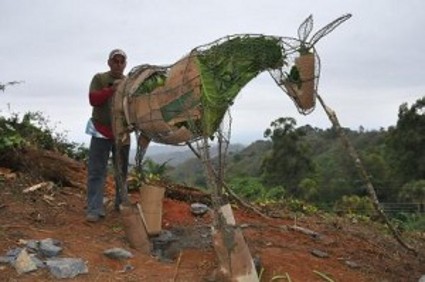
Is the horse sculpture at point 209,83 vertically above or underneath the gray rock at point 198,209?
above

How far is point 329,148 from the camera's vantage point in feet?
123

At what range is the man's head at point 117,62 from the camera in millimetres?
A: 5961

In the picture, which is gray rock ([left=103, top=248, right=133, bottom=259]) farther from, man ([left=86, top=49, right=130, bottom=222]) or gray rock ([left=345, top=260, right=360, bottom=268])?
gray rock ([left=345, top=260, right=360, bottom=268])

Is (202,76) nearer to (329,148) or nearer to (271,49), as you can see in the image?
(271,49)

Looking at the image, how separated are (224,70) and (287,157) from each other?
19.7m

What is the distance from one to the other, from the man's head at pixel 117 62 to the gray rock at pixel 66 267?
197 centimetres

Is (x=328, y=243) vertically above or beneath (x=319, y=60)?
beneath

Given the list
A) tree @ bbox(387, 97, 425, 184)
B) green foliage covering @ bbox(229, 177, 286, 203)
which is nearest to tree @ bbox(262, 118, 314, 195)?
tree @ bbox(387, 97, 425, 184)

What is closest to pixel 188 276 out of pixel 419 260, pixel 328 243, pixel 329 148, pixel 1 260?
pixel 1 260

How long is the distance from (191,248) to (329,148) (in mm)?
32443

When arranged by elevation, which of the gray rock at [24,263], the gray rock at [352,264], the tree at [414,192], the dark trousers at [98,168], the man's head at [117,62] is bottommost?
the gray rock at [352,264]

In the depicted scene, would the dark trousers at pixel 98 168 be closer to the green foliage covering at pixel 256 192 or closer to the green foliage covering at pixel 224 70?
the green foliage covering at pixel 224 70

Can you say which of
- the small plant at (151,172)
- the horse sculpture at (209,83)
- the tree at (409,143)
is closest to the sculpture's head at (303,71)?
the horse sculpture at (209,83)

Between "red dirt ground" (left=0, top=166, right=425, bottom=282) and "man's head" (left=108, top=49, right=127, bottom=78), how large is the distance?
1588 millimetres
